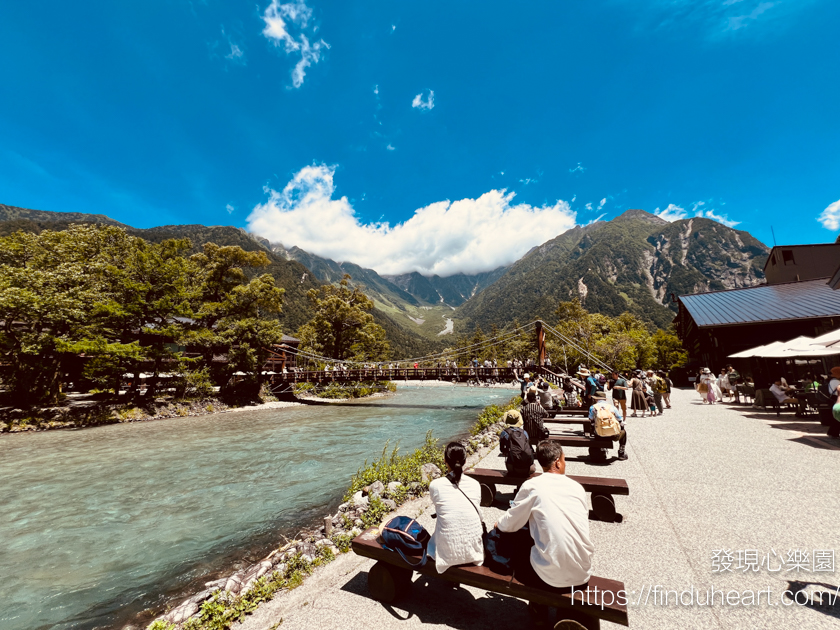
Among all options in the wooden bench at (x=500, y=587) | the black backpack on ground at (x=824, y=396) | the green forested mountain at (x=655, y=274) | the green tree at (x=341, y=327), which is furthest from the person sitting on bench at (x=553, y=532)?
the green forested mountain at (x=655, y=274)

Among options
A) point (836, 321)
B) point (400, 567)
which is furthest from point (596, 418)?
point (836, 321)

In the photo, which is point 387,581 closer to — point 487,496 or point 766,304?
point 487,496

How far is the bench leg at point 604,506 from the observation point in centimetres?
464

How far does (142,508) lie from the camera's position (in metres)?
7.75

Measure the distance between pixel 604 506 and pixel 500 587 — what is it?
278 centimetres

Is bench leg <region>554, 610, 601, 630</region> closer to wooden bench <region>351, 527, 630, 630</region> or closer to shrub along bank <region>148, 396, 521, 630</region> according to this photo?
wooden bench <region>351, 527, 630, 630</region>

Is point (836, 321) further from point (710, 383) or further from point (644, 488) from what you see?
point (644, 488)

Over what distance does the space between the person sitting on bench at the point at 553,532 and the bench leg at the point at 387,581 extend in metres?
1.22

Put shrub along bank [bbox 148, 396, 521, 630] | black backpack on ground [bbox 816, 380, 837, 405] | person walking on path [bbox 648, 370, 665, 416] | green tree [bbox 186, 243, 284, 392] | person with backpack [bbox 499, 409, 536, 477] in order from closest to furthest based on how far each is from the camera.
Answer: shrub along bank [bbox 148, 396, 521, 630]
person with backpack [bbox 499, 409, 536, 477]
black backpack on ground [bbox 816, 380, 837, 405]
person walking on path [bbox 648, 370, 665, 416]
green tree [bbox 186, 243, 284, 392]

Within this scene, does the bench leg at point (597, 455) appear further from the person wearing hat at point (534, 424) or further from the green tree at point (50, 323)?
the green tree at point (50, 323)

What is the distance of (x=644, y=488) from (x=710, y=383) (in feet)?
44.2

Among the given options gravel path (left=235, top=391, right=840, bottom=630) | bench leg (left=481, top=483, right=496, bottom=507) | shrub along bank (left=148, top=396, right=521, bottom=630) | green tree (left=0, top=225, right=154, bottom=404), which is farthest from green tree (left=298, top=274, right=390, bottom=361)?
gravel path (left=235, top=391, right=840, bottom=630)

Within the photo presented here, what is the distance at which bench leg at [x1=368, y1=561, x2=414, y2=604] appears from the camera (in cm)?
325

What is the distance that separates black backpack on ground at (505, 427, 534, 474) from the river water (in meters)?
4.28
